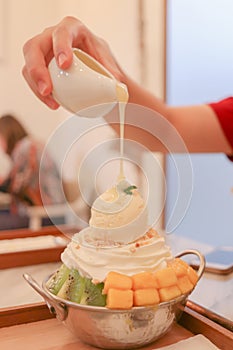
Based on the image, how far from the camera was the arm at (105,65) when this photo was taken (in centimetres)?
66

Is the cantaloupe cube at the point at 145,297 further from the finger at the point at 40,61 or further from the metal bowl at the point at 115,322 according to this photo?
the finger at the point at 40,61

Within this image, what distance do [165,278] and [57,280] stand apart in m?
0.13

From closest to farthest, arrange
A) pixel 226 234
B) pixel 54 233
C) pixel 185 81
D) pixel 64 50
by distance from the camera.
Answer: pixel 64 50 < pixel 54 233 < pixel 226 234 < pixel 185 81

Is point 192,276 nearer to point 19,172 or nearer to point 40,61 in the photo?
point 40,61

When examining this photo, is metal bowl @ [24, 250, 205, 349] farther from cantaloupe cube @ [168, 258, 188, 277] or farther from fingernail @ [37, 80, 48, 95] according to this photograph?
fingernail @ [37, 80, 48, 95]

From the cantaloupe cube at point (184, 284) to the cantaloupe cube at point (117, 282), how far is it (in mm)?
69

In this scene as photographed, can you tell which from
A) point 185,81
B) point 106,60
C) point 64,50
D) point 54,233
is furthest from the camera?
point 185,81

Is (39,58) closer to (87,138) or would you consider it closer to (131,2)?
(87,138)

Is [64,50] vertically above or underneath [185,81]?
above

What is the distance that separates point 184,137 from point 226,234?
88 cm

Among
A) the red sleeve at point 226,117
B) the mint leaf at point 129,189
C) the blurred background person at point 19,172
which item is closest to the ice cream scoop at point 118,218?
the mint leaf at point 129,189

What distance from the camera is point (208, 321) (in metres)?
0.54

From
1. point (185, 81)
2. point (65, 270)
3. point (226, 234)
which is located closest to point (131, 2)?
point (185, 81)

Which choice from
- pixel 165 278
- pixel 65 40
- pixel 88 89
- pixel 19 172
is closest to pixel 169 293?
pixel 165 278
